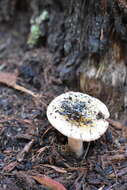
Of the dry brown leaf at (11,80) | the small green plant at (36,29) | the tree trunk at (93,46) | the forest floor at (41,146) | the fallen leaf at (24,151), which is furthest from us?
the small green plant at (36,29)

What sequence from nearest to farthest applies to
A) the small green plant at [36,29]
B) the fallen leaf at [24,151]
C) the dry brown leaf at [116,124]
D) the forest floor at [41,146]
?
1. the forest floor at [41,146]
2. the fallen leaf at [24,151]
3. the dry brown leaf at [116,124]
4. the small green plant at [36,29]

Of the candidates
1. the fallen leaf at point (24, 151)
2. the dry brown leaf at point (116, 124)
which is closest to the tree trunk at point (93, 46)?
the dry brown leaf at point (116, 124)

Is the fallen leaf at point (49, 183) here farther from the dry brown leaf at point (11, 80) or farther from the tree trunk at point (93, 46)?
the tree trunk at point (93, 46)

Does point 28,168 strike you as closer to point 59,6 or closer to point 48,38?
point 48,38

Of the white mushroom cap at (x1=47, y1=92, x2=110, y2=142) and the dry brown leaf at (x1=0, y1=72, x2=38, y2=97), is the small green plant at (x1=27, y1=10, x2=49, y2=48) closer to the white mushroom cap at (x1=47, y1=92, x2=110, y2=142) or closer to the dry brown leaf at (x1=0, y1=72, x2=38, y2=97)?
the dry brown leaf at (x1=0, y1=72, x2=38, y2=97)

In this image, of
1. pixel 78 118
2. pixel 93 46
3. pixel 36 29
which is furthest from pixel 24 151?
pixel 36 29

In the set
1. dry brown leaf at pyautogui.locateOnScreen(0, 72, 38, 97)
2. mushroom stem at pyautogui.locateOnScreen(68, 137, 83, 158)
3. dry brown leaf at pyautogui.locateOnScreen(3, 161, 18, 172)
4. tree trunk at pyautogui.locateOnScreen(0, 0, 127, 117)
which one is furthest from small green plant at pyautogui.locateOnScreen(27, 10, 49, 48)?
dry brown leaf at pyautogui.locateOnScreen(3, 161, 18, 172)

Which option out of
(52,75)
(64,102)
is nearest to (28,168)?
(64,102)
